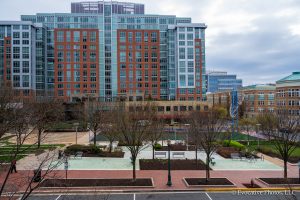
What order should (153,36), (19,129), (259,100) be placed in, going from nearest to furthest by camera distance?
(19,129), (259,100), (153,36)

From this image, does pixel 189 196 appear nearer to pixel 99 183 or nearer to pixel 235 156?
pixel 99 183

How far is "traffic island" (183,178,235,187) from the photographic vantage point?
64.8ft

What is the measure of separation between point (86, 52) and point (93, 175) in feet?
249

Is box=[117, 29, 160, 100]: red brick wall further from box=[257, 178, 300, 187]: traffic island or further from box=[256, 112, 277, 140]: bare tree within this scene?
box=[257, 178, 300, 187]: traffic island

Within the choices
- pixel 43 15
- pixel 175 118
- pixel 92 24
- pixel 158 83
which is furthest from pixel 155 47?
pixel 43 15

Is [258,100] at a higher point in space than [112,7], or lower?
lower

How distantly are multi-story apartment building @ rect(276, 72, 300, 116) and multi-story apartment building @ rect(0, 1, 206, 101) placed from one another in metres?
25.1

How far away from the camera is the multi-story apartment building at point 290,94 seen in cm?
6719

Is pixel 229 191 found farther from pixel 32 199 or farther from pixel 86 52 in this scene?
pixel 86 52

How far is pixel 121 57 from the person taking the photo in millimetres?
94812

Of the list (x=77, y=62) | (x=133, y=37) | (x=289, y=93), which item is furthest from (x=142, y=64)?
(x=289, y=93)

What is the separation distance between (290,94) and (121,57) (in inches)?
2061

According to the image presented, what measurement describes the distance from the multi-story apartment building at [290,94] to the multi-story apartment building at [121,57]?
82.4 feet

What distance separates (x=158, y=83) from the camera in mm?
96500
